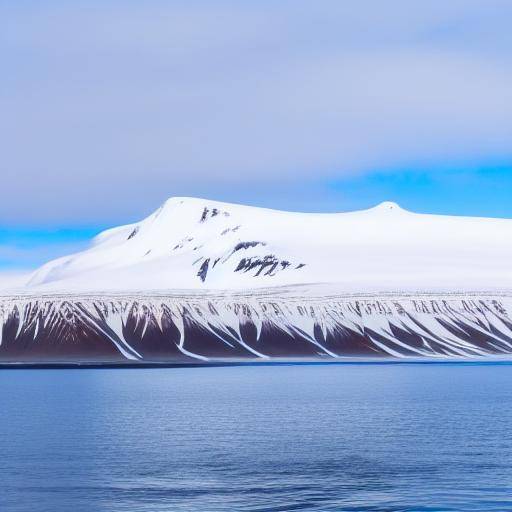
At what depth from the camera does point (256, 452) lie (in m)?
54.5

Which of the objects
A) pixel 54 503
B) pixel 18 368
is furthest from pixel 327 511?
pixel 18 368

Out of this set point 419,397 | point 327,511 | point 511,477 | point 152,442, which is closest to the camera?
point 327,511

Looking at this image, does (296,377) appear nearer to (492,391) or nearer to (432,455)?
Result: (492,391)

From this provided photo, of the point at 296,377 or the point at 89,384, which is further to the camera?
the point at 296,377

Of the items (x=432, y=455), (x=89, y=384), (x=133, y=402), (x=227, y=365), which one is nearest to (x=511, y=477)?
(x=432, y=455)

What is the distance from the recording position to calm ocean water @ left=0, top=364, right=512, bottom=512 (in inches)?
1642

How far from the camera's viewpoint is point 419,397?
9556 centimetres

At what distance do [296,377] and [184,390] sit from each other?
33.1 m

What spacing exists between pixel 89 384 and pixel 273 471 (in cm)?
7694

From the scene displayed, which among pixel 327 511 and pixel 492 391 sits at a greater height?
pixel 492 391

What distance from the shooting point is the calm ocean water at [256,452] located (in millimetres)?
41719

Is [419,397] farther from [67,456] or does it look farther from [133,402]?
[67,456]

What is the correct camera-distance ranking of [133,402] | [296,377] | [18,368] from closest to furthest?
[133,402]
[296,377]
[18,368]

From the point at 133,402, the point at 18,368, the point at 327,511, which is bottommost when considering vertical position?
the point at 327,511
